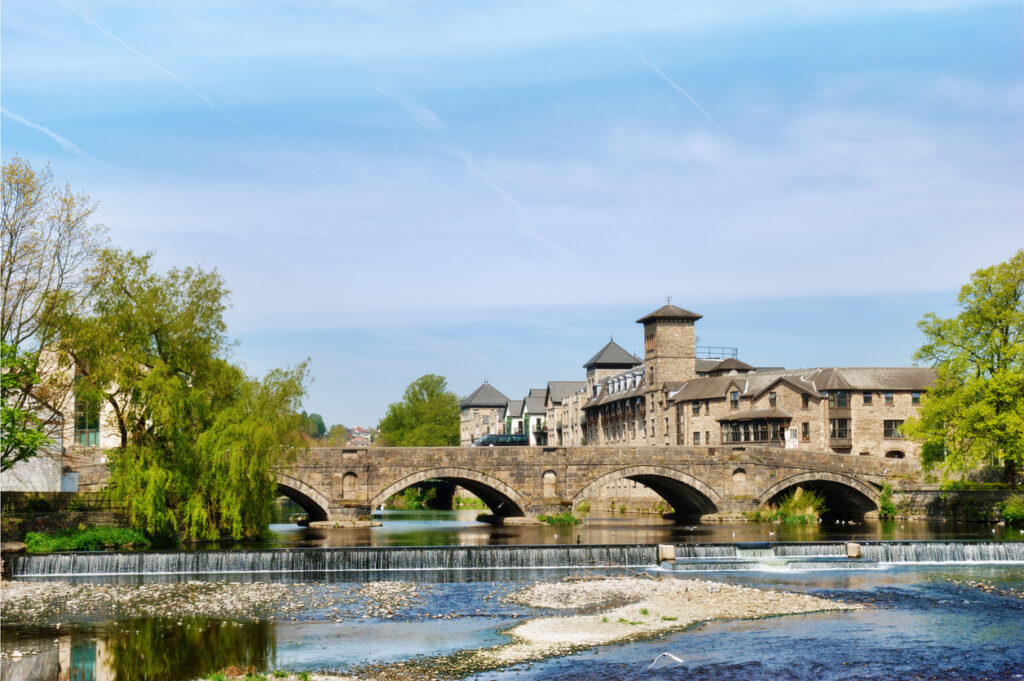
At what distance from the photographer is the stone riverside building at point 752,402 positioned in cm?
7594

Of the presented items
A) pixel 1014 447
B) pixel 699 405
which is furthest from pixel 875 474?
pixel 699 405

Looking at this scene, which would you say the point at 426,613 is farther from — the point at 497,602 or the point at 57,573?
the point at 57,573

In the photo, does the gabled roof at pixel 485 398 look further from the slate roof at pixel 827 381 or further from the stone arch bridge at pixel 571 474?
the stone arch bridge at pixel 571 474

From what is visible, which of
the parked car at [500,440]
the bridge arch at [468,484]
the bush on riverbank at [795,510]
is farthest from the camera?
the parked car at [500,440]

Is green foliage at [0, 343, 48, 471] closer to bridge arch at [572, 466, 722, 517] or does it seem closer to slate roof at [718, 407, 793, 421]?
bridge arch at [572, 466, 722, 517]

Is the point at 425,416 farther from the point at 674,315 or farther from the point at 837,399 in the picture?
the point at 837,399

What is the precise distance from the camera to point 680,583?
29.8 m

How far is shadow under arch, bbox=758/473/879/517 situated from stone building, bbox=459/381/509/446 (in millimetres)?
74894

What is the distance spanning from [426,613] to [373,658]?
17.8 feet

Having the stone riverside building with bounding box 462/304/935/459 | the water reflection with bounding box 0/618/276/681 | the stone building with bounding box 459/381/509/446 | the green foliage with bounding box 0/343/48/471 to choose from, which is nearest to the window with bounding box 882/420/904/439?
the stone riverside building with bounding box 462/304/935/459

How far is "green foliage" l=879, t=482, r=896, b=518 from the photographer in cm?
5937

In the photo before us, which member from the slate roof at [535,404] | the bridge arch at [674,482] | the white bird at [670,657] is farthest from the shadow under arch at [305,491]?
the slate roof at [535,404]

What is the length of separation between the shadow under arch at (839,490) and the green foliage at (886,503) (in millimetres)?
385

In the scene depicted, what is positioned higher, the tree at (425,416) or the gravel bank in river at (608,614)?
the tree at (425,416)
